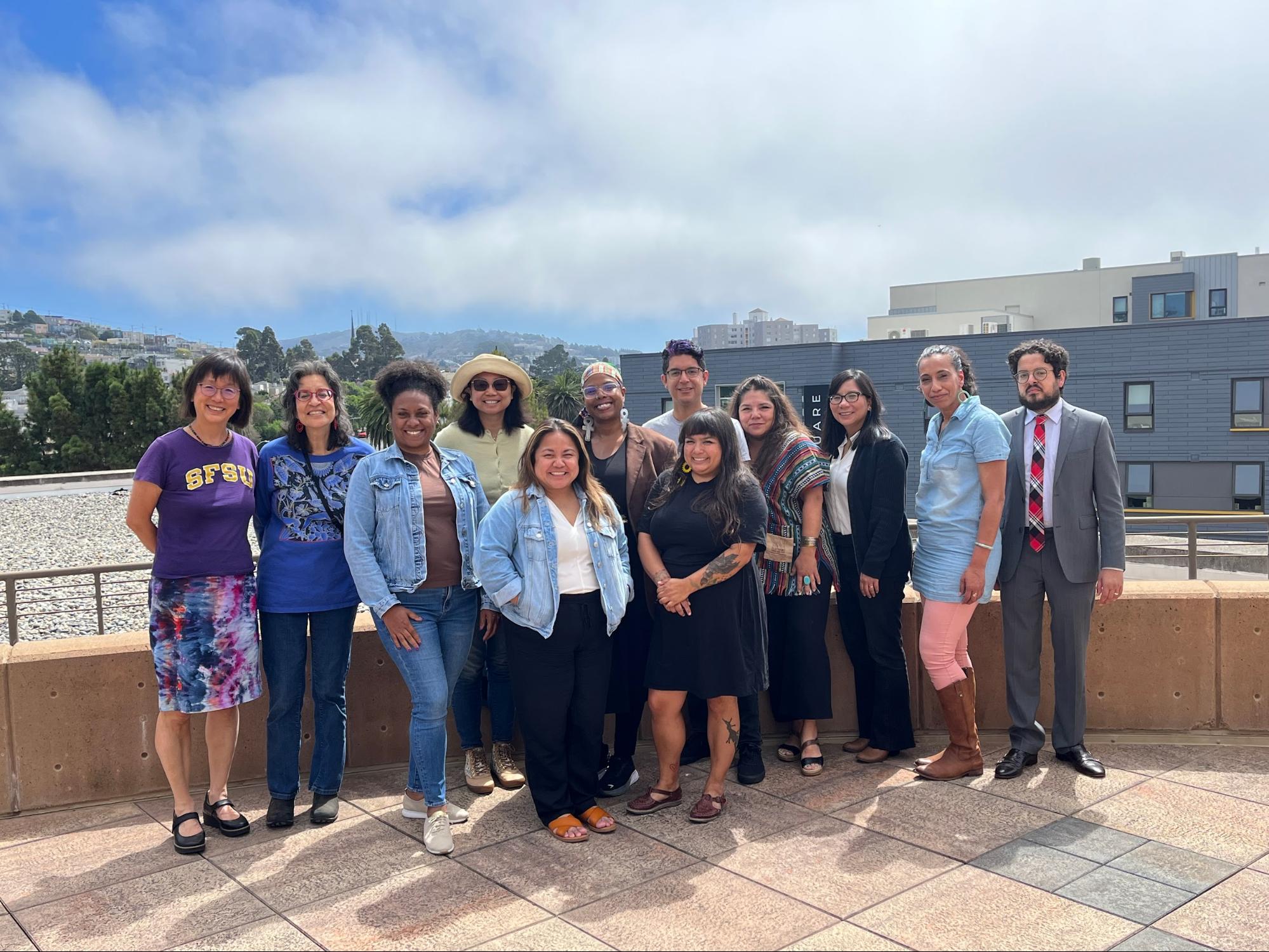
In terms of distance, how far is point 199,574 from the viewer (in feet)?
13.6

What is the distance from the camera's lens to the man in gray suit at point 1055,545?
473 centimetres

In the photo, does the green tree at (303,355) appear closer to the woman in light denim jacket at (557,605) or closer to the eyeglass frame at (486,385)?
the eyeglass frame at (486,385)

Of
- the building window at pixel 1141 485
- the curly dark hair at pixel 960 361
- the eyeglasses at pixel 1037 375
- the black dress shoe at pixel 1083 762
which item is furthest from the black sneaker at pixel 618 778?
the building window at pixel 1141 485

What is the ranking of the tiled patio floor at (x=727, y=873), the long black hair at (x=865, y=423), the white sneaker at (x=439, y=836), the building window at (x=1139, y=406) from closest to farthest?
1. the tiled patio floor at (x=727, y=873)
2. the white sneaker at (x=439, y=836)
3. the long black hair at (x=865, y=423)
4. the building window at (x=1139, y=406)

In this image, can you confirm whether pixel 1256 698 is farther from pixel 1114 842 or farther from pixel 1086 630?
pixel 1114 842

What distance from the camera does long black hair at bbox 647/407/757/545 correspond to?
4.35 metres

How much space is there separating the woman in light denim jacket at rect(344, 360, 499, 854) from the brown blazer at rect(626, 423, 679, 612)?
0.77 metres

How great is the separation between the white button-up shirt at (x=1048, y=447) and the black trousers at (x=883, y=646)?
2.55 ft

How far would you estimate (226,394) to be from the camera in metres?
4.26

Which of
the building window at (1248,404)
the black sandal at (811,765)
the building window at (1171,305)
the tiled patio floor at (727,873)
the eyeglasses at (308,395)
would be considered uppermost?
the building window at (1171,305)

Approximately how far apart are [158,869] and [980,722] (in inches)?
160

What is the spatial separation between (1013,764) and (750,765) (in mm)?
1254

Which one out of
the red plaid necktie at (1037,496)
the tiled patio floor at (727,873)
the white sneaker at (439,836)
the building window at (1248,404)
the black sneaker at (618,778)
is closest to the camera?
the tiled patio floor at (727,873)

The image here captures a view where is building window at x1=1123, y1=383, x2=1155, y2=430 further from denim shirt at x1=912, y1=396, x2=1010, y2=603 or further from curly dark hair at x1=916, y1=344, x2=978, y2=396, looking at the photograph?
denim shirt at x1=912, y1=396, x2=1010, y2=603
